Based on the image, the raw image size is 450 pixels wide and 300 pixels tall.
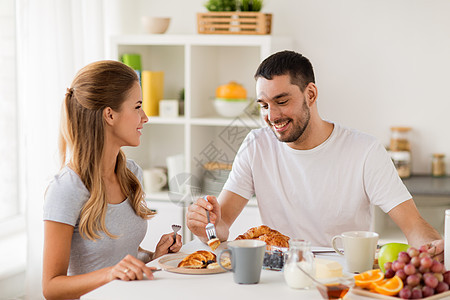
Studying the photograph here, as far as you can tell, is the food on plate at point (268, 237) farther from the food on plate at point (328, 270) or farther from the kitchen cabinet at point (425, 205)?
the kitchen cabinet at point (425, 205)

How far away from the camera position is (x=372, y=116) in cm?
326

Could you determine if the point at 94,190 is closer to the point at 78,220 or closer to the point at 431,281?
the point at 78,220

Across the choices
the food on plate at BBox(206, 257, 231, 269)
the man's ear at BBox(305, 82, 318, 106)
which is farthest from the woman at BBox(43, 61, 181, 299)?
the man's ear at BBox(305, 82, 318, 106)

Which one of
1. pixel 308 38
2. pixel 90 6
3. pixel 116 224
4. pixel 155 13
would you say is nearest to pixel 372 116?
pixel 308 38

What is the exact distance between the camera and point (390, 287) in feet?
4.30

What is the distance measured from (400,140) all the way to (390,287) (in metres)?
1.97

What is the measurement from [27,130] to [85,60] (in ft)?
2.02

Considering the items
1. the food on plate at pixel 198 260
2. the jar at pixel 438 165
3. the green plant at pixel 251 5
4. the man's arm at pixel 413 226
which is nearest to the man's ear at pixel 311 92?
the man's arm at pixel 413 226

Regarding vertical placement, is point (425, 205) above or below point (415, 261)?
below

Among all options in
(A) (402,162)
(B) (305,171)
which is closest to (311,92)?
(B) (305,171)

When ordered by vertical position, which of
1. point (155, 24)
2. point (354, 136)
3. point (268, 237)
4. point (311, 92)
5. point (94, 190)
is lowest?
point (268, 237)

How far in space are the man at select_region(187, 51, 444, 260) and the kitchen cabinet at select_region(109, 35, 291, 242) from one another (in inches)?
34.6

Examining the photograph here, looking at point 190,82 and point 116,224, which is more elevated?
point 190,82

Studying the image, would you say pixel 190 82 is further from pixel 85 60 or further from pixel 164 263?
pixel 164 263
